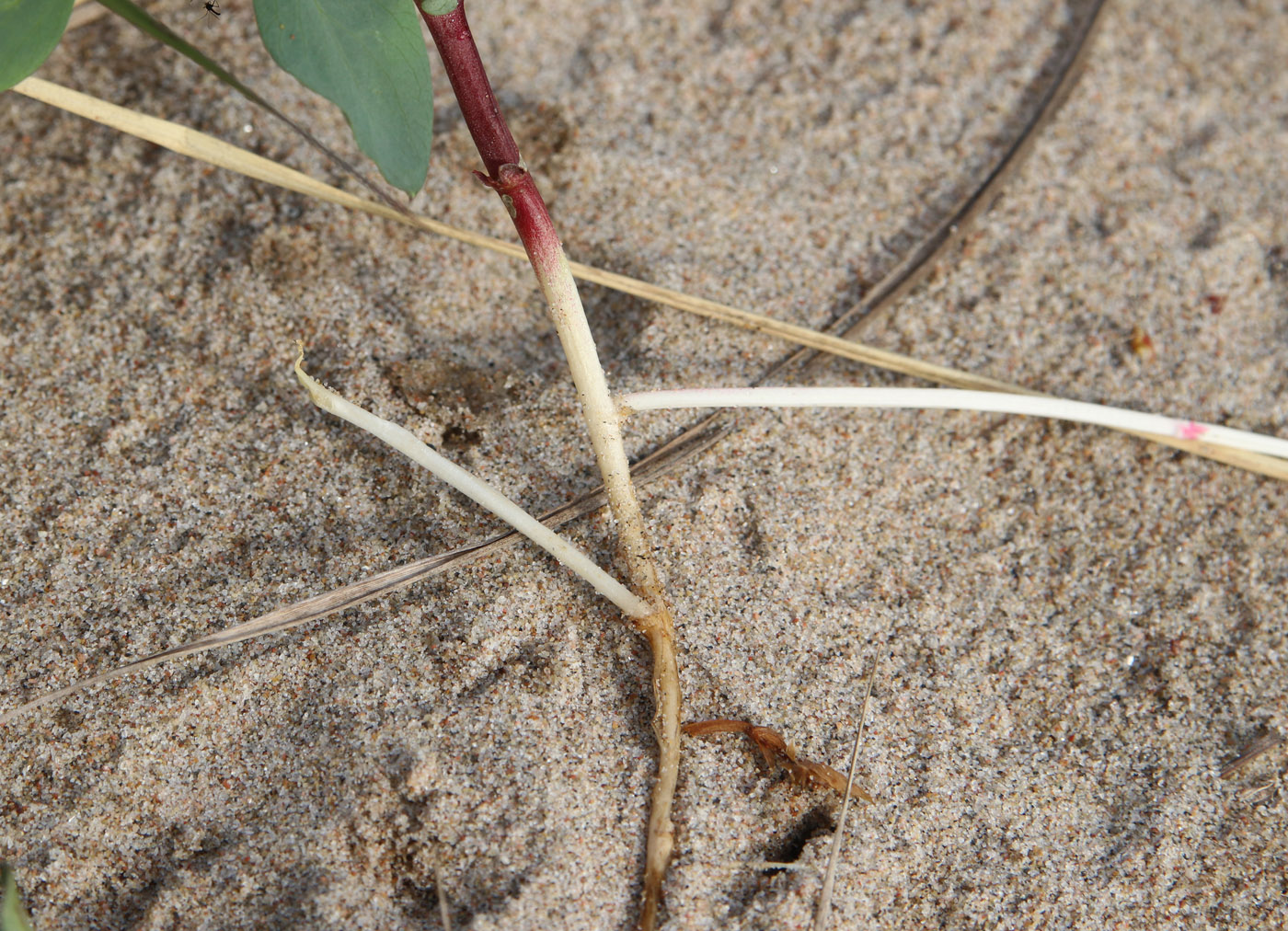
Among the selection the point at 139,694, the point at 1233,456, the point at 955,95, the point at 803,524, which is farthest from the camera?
the point at 955,95

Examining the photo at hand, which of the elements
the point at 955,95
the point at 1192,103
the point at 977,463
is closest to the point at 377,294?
the point at 977,463

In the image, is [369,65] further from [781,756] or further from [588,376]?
[781,756]

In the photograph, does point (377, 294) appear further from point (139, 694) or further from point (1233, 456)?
point (1233, 456)

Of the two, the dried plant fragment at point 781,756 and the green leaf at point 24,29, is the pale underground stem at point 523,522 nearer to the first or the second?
the dried plant fragment at point 781,756

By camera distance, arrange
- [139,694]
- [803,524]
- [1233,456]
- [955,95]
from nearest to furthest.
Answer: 1. [139,694]
2. [803,524]
3. [1233,456]
4. [955,95]

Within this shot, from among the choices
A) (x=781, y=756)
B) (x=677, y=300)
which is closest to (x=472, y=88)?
(x=677, y=300)
